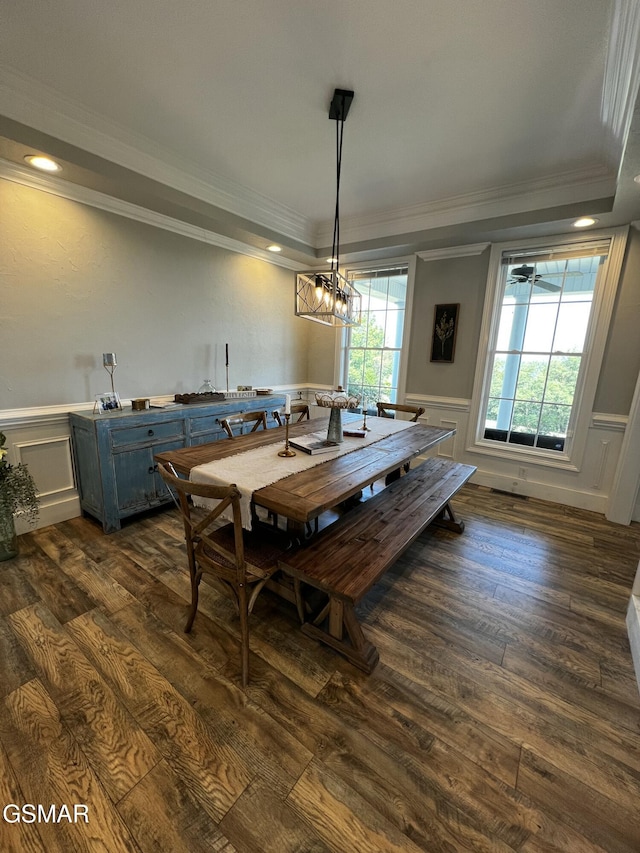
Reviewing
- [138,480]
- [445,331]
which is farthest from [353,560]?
[445,331]

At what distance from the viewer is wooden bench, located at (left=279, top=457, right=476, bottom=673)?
152 cm

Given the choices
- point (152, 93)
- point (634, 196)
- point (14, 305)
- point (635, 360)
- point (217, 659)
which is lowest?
point (217, 659)

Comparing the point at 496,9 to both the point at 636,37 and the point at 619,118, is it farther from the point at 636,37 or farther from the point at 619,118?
the point at 619,118

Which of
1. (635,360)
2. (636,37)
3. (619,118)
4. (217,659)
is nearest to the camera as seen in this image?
(636,37)

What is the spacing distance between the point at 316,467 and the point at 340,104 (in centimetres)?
223

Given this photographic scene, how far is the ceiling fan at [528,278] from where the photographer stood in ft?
11.1

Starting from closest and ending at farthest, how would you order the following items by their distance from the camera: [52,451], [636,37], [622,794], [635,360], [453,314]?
1. [622,794]
2. [636,37]
3. [52,451]
4. [635,360]
5. [453,314]

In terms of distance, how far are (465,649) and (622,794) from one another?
64cm

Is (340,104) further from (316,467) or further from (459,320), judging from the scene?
(459,320)

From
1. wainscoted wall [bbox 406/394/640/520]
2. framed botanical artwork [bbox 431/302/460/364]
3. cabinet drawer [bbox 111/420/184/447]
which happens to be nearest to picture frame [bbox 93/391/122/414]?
cabinet drawer [bbox 111/420/184/447]

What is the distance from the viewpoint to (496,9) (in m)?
1.49

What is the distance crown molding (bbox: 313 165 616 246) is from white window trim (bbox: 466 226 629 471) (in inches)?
18.1

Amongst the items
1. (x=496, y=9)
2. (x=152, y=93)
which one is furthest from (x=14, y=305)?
(x=496, y=9)

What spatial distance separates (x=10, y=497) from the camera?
2.26 m
